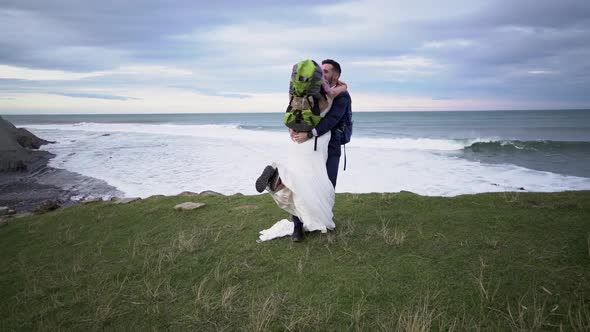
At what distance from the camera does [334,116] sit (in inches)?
151

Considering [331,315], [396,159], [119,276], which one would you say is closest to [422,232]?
[331,315]

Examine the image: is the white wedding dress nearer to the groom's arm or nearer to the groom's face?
the groom's arm

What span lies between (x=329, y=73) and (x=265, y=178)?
1.37 meters

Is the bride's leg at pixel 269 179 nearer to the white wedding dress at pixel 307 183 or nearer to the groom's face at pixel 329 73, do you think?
the white wedding dress at pixel 307 183

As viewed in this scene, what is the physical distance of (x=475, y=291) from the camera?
2.84 metres

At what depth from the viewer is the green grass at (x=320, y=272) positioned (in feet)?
8.67

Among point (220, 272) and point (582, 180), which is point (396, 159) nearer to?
point (582, 180)

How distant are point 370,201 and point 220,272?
3.15 meters

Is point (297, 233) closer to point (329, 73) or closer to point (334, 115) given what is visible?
point (334, 115)

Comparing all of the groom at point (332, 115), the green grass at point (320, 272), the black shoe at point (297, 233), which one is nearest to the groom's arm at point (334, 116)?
the groom at point (332, 115)

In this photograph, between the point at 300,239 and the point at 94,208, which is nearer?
the point at 300,239

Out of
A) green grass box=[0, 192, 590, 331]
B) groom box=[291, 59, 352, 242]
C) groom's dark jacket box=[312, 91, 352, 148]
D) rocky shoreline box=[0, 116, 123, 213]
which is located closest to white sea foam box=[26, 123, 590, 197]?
rocky shoreline box=[0, 116, 123, 213]

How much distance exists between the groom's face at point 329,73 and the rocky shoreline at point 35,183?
20.7 ft

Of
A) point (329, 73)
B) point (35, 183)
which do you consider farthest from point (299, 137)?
point (35, 183)
